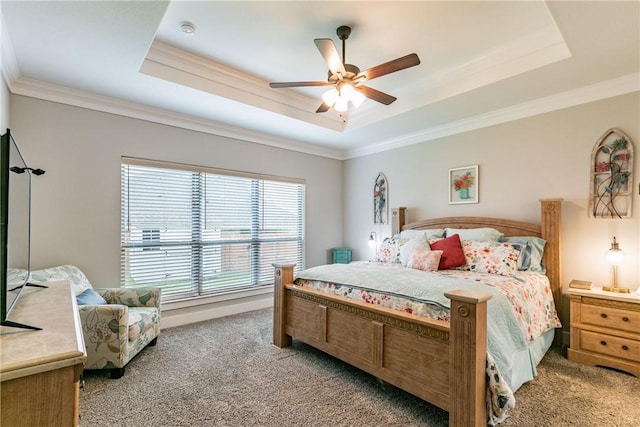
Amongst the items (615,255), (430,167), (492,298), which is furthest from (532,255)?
(430,167)

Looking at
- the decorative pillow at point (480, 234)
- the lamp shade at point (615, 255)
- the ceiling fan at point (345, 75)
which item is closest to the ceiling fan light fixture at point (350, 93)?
the ceiling fan at point (345, 75)

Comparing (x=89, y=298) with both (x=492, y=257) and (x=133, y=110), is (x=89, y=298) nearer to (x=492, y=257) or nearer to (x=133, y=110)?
(x=133, y=110)

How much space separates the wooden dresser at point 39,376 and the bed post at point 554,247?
12.8 feet

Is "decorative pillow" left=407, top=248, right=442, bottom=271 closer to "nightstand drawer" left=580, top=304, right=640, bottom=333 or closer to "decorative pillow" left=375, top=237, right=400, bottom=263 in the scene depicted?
"decorative pillow" left=375, top=237, right=400, bottom=263

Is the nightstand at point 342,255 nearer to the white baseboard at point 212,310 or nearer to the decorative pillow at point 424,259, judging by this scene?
the white baseboard at point 212,310

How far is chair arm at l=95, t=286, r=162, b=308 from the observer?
313 centimetres

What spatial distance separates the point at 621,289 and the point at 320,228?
384 cm

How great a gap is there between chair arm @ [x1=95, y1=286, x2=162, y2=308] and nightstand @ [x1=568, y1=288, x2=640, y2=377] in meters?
4.07

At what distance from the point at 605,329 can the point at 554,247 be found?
0.84 meters

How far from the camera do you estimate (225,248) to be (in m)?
4.42

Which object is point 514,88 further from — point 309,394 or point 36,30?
point 36,30

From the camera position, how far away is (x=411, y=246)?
3.62 m

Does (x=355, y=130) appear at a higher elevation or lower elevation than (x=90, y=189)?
higher

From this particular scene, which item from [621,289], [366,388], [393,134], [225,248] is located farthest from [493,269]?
[225,248]
